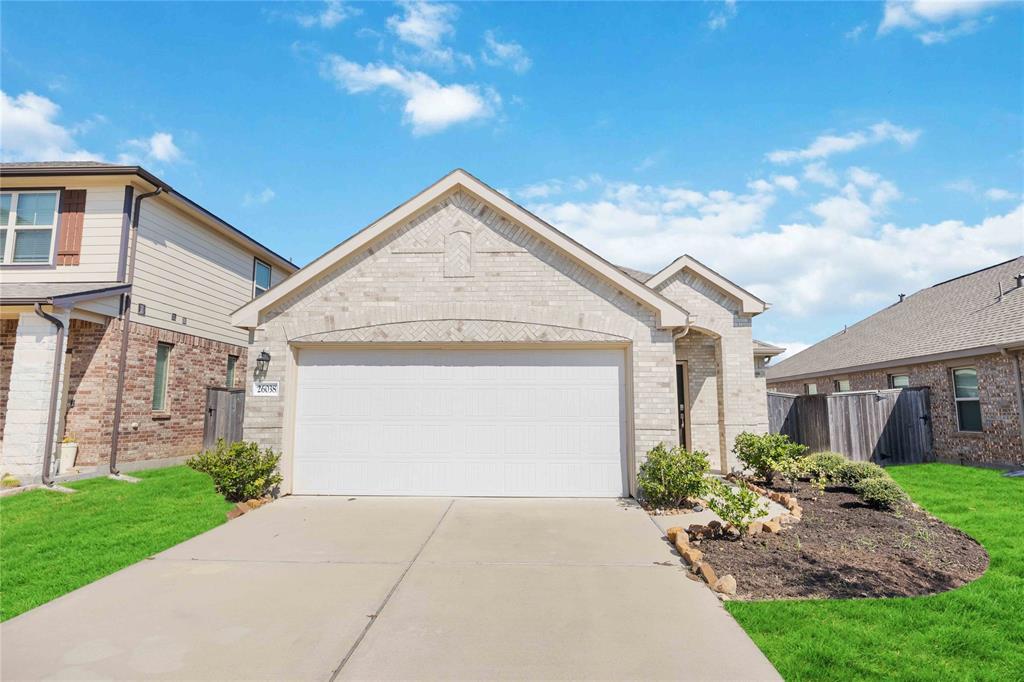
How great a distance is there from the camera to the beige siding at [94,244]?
458 inches

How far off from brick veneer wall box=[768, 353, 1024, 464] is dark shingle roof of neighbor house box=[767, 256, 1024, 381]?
19.5 inches

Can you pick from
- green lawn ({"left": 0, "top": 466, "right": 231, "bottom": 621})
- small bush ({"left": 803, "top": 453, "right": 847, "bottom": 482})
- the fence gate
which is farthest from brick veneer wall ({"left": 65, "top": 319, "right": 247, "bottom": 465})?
small bush ({"left": 803, "top": 453, "right": 847, "bottom": 482})

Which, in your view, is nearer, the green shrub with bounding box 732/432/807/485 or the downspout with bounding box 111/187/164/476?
the green shrub with bounding box 732/432/807/485

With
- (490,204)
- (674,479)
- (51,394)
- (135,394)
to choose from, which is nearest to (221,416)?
(135,394)

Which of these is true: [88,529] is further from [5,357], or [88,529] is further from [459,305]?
[5,357]

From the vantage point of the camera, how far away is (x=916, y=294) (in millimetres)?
21141

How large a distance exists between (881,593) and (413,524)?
5417 mm

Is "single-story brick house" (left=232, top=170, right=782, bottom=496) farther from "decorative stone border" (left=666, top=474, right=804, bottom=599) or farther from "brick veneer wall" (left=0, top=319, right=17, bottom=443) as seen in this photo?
"brick veneer wall" (left=0, top=319, right=17, bottom=443)

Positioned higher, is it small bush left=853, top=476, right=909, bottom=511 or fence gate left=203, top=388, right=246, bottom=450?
fence gate left=203, top=388, right=246, bottom=450

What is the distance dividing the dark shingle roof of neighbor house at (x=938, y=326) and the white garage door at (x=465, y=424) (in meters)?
10.2

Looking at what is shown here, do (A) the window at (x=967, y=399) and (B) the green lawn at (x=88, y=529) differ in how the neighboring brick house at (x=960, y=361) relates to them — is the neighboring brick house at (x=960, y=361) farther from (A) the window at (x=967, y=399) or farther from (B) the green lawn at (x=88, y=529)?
(B) the green lawn at (x=88, y=529)

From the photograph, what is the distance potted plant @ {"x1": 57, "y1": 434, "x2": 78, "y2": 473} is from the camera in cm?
1070

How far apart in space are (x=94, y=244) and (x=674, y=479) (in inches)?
509

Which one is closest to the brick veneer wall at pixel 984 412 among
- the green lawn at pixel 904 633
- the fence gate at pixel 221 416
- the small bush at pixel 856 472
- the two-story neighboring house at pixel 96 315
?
the small bush at pixel 856 472
